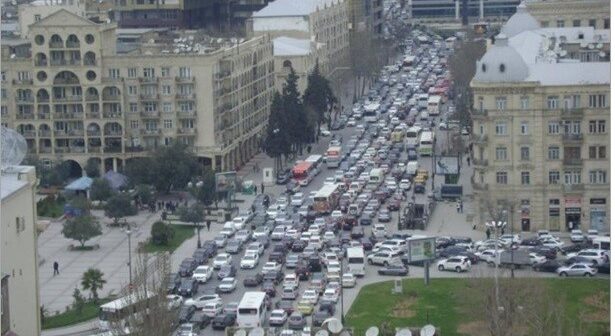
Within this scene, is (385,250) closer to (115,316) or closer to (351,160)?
(115,316)

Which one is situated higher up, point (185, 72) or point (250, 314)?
point (185, 72)

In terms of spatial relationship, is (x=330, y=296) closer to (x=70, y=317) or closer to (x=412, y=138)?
(x=70, y=317)

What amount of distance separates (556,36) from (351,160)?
22.4ft

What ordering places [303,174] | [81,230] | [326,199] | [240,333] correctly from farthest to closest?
[303,174], [326,199], [81,230], [240,333]

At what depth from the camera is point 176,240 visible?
4062 cm

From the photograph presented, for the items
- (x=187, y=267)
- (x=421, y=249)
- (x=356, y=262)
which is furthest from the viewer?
(x=187, y=267)

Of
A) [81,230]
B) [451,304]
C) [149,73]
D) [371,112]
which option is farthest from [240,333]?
[371,112]

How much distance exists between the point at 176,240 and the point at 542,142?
826cm

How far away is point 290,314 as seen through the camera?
108 feet

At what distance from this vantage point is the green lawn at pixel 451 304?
103 feet

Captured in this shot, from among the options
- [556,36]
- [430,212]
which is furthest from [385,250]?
[556,36]

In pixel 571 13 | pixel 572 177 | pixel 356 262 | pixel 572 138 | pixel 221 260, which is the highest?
pixel 571 13

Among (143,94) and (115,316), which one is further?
(143,94)

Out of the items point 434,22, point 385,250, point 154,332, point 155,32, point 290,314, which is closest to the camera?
point 154,332
